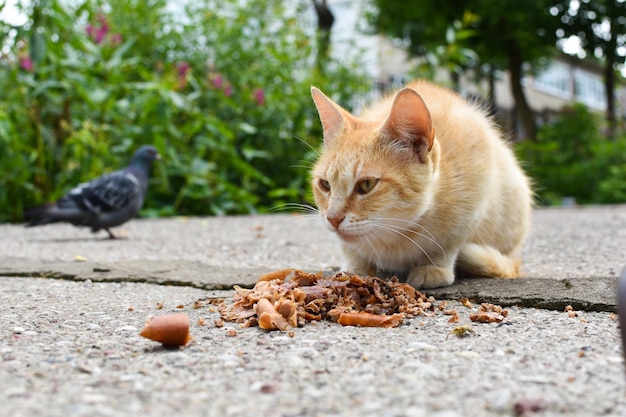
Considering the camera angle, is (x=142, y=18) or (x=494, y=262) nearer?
(x=494, y=262)

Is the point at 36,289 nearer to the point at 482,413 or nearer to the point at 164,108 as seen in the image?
the point at 482,413

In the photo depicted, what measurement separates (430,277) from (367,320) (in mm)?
630

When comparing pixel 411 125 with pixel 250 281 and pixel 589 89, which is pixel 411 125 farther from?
pixel 589 89

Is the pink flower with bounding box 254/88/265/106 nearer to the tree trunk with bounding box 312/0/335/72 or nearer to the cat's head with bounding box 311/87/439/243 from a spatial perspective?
the tree trunk with bounding box 312/0/335/72

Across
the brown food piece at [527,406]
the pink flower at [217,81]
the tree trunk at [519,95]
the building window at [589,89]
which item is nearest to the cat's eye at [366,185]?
the brown food piece at [527,406]

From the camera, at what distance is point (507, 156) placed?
3.29 m

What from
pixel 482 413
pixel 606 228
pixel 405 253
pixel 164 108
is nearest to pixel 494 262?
pixel 405 253

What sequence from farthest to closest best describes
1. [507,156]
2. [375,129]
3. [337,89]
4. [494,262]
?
[337,89] → [507,156] → [494,262] → [375,129]

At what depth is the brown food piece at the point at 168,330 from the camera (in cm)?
187

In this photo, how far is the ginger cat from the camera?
2.50 meters

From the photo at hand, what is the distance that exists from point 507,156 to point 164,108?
436 cm

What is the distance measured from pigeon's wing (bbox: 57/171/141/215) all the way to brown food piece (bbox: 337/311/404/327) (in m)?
3.44

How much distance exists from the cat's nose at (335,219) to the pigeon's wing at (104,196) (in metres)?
3.17

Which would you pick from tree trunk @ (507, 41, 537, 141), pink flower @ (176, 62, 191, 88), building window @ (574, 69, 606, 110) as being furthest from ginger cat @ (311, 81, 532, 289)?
building window @ (574, 69, 606, 110)
